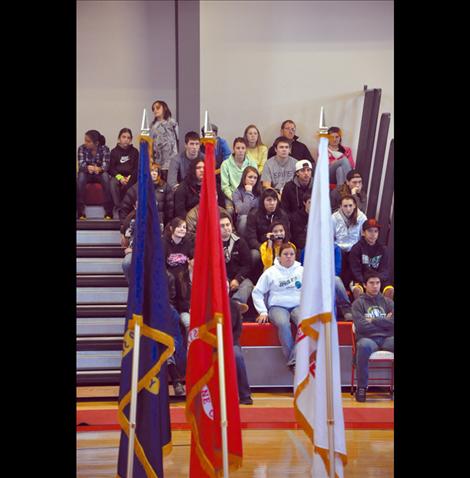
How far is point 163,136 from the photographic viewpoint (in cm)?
1027

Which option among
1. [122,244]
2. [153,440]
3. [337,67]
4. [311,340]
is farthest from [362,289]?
[337,67]

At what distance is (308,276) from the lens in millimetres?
4969

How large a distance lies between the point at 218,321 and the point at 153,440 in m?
0.85

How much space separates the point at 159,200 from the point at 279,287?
2.03 metres

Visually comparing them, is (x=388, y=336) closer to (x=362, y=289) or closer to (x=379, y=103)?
(x=362, y=289)

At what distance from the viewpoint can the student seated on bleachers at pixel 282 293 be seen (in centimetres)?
784

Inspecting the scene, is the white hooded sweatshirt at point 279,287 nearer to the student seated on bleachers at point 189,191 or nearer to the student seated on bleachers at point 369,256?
the student seated on bleachers at point 369,256

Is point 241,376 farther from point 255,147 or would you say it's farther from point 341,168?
point 341,168

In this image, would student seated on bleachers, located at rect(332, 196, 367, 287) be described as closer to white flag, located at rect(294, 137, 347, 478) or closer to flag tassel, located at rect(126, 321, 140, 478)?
white flag, located at rect(294, 137, 347, 478)

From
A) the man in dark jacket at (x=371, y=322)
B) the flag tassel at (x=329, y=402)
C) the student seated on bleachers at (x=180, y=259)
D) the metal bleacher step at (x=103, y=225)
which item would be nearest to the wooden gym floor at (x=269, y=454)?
the man in dark jacket at (x=371, y=322)

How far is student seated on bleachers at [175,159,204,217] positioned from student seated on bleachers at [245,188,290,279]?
72 centimetres

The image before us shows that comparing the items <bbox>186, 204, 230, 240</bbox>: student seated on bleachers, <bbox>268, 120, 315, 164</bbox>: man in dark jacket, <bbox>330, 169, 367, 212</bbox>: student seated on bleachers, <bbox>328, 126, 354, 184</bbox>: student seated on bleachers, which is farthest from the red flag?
<bbox>268, 120, 315, 164</bbox>: man in dark jacket

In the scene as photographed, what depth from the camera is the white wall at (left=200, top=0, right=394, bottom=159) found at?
1186cm
